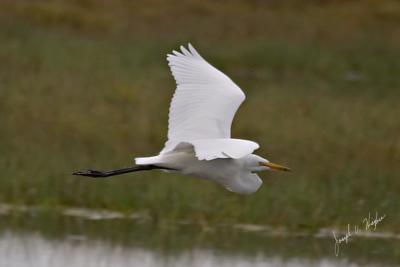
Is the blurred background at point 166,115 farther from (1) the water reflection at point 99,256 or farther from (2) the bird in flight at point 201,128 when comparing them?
(2) the bird in flight at point 201,128

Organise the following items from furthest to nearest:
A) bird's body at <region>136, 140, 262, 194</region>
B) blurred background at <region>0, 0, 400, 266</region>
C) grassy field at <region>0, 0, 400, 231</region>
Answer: grassy field at <region>0, 0, 400, 231</region> < blurred background at <region>0, 0, 400, 266</region> < bird's body at <region>136, 140, 262, 194</region>

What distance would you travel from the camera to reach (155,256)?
770cm

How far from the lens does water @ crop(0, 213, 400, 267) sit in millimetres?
7516

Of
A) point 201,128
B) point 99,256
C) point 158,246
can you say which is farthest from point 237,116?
point 201,128

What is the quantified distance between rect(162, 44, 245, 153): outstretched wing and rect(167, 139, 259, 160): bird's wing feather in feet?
1.40

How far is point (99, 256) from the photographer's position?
7551 mm

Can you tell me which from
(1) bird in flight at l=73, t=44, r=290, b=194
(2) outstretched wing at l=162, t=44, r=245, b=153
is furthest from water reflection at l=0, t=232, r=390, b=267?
(2) outstretched wing at l=162, t=44, r=245, b=153

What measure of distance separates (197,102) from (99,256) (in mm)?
1358

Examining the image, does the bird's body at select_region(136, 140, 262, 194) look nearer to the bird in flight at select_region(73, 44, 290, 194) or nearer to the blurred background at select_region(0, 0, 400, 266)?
the bird in flight at select_region(73, 44, 290, 194)

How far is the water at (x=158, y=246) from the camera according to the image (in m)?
7.52

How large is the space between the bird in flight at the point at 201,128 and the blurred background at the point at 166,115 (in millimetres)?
1455

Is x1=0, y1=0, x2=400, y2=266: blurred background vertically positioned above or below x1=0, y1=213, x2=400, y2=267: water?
above

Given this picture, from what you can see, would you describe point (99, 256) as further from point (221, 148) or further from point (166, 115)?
point (166, 115)

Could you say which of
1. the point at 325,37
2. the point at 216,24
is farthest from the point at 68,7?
the point at 325,37
